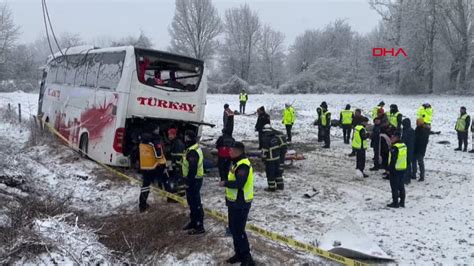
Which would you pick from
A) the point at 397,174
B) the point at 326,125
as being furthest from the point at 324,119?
the point at 397,174

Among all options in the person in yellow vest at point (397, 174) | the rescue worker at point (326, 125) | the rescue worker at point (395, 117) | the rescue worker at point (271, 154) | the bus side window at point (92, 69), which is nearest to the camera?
the person in yellow vest at point (397, 174)

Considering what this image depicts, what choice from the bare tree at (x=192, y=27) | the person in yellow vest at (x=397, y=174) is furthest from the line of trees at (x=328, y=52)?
the person in yellow vest at (x=397, y=174)

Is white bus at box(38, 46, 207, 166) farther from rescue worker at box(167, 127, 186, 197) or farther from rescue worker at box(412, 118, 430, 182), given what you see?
rescue worker at box(412, 118, 430, 182)

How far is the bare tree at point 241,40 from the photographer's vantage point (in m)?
65.6

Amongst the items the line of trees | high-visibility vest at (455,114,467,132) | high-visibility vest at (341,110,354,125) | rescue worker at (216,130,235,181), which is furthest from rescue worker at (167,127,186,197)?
the line of trees

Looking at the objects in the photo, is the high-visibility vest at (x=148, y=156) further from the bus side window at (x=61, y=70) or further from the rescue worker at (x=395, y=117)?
the rescue worker at (x=395, y=117)

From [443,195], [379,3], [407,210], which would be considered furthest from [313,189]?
[379,3]

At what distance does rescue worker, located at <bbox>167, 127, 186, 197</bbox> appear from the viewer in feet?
28.6

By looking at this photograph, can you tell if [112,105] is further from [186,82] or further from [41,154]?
[41,154]

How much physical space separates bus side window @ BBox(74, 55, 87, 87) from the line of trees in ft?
107

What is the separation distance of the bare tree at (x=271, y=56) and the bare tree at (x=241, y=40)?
5.51 metres

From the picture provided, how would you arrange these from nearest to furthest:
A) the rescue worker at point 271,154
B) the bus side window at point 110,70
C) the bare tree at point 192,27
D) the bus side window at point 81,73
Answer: the rescue worker at point 271,154 → the bus side window at point 110,70 → the bus side window at point 81,73 → the bare tree at point 192,27

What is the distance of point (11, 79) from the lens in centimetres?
5044

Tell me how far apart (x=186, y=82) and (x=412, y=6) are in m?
35.5
